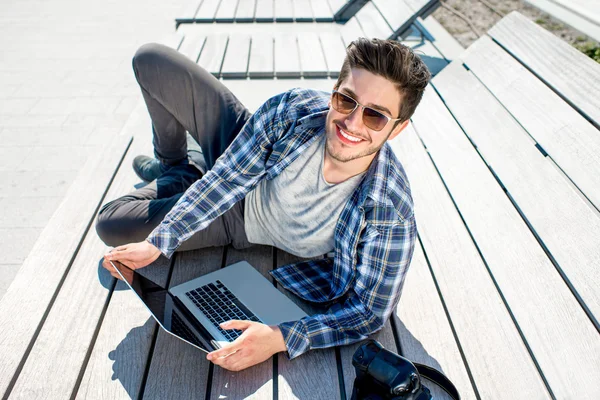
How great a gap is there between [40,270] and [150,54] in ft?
3.35

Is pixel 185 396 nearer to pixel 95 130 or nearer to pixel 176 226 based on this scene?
pixel 176 226

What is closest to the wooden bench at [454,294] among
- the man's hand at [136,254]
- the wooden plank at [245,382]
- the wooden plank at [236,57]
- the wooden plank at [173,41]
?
the wooden plank at [245,382]

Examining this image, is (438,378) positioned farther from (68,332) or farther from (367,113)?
(68,332)

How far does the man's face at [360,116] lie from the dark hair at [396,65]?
0.02 metres

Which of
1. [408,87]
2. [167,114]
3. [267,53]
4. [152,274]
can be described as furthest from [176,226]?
[267,53]

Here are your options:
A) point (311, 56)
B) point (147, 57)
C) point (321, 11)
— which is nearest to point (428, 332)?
point (147, 57)

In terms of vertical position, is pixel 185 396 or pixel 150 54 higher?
pixel 150 54

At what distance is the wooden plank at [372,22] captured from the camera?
4246mm

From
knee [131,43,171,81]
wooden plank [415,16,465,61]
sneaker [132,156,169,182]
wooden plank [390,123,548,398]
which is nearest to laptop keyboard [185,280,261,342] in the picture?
wooden plank [390,123,548,398]

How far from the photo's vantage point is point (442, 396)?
1.61 metres

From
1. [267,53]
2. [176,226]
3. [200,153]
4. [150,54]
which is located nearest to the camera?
[176,226]

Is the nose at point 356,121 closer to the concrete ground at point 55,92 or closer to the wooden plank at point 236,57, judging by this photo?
the concrete ground at point 55,92

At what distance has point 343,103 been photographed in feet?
5.93

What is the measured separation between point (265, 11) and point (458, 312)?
4.02 metres
